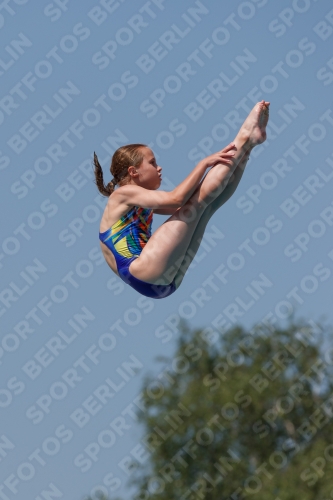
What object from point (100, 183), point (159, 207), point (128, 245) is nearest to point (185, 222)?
Answer: point (159, 207)

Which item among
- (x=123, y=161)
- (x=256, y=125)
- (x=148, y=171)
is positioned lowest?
(x=256, y=125)

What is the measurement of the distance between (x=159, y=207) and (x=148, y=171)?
56 centimetres

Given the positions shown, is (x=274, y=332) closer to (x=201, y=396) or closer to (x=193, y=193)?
(x=201, y=396)

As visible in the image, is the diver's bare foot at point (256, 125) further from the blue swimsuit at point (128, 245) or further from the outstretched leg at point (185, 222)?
the blue swimsuit at point (128, 245)

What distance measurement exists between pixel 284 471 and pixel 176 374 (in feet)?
14.6

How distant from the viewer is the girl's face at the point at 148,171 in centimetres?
895

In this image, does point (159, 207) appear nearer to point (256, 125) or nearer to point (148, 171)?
point (148, 171)

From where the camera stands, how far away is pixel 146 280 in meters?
8.80

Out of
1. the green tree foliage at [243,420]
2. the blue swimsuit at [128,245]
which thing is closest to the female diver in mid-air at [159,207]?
the blue swimsuit at [128,245]

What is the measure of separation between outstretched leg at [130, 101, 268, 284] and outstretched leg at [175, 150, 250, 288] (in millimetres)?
116

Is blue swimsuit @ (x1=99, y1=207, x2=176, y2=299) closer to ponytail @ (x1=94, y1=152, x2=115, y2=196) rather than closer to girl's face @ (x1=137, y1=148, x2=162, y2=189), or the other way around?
girl's face @ (x1=137, y1=148, x2=162, y2=189)

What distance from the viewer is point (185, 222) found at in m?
8.54

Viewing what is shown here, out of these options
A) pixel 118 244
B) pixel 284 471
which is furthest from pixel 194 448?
pixel 118 244

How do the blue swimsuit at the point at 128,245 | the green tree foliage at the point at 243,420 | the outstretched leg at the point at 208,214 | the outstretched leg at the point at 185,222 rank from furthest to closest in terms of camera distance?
the green tree foliage at the point at 243,420, the blue swimsuit at the point at 128,245, the outstretched leg at the point at 208,214, the outstretched leg at the point at 185,222
